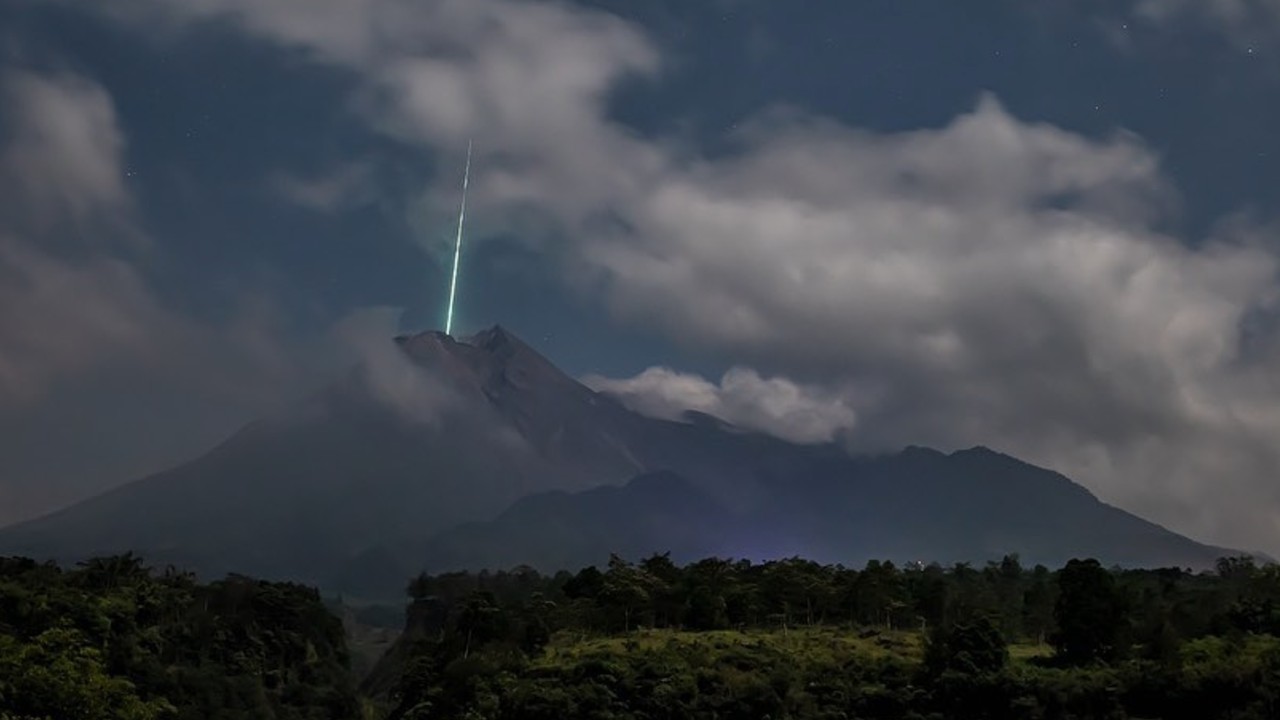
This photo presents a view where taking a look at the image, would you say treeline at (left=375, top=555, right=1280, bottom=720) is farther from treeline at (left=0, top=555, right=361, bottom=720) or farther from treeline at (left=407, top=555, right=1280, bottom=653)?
treeline at (left=0, top=555, right=361, bottom=720)

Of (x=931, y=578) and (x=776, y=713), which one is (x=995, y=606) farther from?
(x=776, y=713)

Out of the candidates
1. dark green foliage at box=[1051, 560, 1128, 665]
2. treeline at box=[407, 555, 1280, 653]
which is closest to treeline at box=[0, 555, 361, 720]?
treeline at box=[407, 555, 1280, 653]

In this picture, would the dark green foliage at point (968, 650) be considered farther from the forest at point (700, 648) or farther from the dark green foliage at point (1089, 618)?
the dark green foliage at point (1089, 618)

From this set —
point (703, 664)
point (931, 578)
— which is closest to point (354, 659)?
point (931, 578)

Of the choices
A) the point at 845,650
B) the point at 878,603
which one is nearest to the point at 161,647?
the point at 845,650

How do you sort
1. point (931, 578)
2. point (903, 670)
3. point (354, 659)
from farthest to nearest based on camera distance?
point (354, 659), point (931, 578), point (903, 670)

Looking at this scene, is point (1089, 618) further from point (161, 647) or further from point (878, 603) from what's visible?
point (161, 647)

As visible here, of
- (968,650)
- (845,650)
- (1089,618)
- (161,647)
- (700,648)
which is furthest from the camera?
(161,647)
